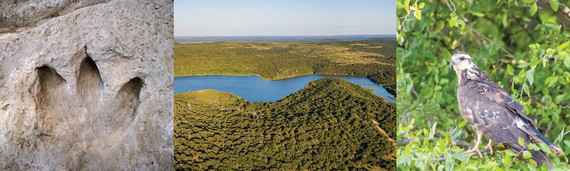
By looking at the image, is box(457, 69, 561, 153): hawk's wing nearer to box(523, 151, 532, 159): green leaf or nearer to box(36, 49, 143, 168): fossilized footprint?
box(523, 151, 532, 159): green leaf

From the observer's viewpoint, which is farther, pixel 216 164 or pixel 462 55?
pixel 216 164

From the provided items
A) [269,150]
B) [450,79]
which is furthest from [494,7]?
[269,150]

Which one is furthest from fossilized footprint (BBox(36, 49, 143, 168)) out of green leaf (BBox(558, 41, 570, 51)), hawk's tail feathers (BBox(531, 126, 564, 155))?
green leaf (BBox(558, 41, 570, 51))

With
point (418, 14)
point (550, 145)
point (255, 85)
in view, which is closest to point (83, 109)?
point (255, 85)

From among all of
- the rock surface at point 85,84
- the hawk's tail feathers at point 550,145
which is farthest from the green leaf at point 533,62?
the rock surface at point 85,84

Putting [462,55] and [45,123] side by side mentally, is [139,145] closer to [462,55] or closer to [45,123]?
[45,123]
